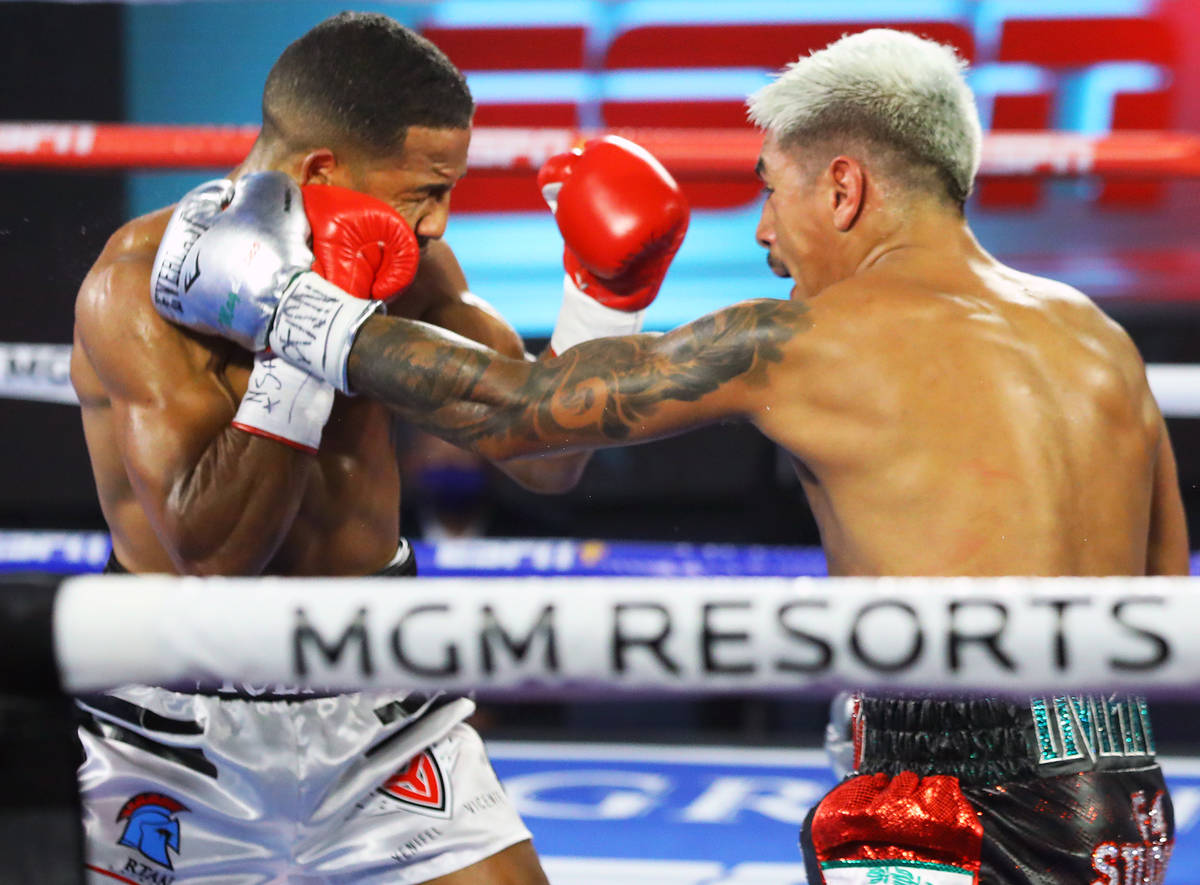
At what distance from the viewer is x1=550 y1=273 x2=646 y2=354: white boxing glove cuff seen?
1.78m

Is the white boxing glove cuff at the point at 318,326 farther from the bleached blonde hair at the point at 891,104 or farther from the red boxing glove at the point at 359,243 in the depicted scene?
the bleached blonde hair at the point at 891,104

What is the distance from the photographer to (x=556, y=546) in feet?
9.29

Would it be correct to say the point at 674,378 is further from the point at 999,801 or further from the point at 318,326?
the point at 999,801

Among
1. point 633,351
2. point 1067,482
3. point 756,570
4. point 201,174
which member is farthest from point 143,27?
point 1067,482

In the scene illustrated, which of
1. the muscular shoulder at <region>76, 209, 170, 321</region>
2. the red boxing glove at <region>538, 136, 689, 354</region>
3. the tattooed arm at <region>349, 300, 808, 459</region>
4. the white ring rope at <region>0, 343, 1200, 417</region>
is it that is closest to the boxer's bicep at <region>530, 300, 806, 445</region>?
the tattooed arm at <region>349, 300, 808, 459</region>

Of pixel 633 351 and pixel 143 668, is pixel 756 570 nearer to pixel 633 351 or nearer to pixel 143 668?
pixel 633 351

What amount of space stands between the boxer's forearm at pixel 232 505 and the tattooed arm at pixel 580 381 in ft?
0.49

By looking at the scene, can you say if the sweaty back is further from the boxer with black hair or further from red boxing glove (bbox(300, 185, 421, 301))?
red boxing glove (bbox(300, 185, 421, 301))

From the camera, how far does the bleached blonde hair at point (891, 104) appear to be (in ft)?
4.84

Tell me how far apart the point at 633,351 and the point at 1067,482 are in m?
0.45

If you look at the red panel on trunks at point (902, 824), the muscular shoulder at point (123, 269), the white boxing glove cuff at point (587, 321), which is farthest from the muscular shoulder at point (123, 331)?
the red panel on trunks at point (902, 824)

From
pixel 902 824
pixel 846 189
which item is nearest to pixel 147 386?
pixel 846 189

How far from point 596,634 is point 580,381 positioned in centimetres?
63

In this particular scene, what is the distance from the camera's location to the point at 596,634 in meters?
0.81
